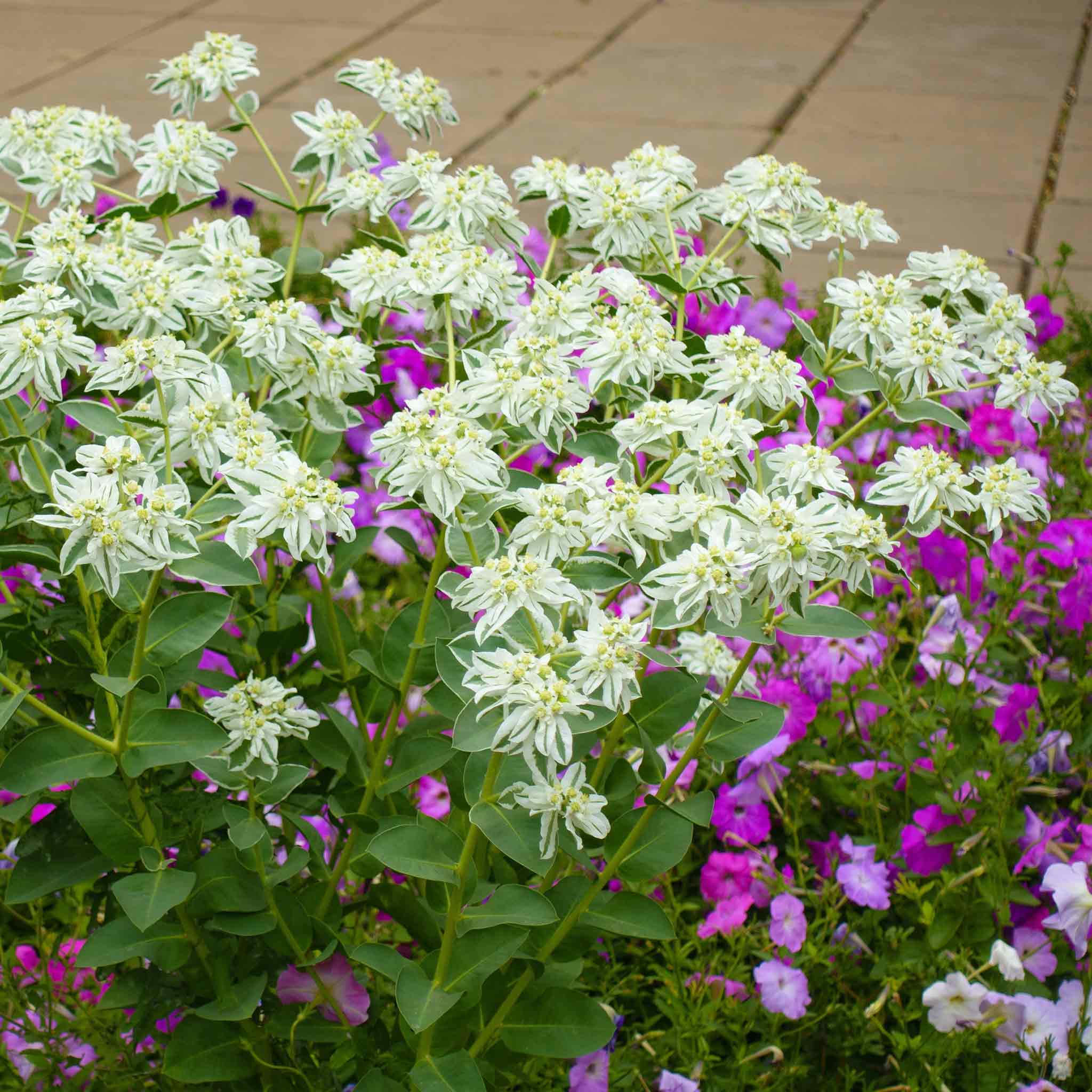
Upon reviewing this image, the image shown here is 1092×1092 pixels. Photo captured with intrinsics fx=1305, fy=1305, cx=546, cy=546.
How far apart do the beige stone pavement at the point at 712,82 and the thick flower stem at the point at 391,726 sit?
2.81 meters

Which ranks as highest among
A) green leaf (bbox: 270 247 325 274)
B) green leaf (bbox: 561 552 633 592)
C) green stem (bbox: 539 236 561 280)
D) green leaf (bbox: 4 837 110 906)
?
green stem (bbox: 539 236 561 280)

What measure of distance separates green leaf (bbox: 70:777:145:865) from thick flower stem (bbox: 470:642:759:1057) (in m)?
0.41

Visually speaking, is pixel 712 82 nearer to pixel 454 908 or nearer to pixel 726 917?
pixel 726 917

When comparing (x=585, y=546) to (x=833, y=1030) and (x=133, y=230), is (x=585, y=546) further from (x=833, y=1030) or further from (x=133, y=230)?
(x=833, y=1030)

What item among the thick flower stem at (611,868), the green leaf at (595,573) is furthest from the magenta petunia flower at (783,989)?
the green leaf at (595,573)

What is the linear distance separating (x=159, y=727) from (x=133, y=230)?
647 millimetres

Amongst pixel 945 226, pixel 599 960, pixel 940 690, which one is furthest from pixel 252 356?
pixel 945 226

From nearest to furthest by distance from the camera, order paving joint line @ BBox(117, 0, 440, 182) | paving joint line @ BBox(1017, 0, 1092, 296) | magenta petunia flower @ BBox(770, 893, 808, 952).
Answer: magenta petunia flower @ BBox(770, 893, 808, 952) < paving joint line @ BBox(1017, 0, 1092, 296) < paving joint line @ BBox(117, 0, 440, 182)

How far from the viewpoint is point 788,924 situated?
69.7 inches

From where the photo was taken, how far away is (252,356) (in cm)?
132

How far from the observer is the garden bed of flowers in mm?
1155

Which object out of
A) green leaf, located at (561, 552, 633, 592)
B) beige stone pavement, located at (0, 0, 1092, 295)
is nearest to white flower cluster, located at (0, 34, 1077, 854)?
green leaf, located at (561, 552, 633, 592)

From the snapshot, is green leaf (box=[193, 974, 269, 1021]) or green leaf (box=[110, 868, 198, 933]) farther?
green leaf (box=[193, 974, 269, 1021])

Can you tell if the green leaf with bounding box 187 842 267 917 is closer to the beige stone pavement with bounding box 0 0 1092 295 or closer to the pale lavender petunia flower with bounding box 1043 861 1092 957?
the pale lavender petunia flower with bounding box 1043 861 1092 957
